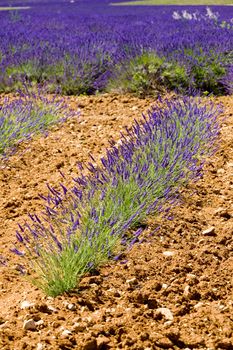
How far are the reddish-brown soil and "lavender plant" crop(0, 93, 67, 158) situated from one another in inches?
29.3

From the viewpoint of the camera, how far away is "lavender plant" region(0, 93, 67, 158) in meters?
5.17

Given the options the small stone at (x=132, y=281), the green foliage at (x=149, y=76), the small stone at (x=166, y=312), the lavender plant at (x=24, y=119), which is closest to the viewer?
the small stone at (x=166, y=312)

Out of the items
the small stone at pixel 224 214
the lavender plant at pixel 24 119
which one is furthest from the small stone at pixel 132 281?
the lavender plant at pixel 24 119

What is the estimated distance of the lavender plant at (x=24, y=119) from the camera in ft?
17.0

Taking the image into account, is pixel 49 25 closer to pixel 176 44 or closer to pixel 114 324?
pixel 176 44

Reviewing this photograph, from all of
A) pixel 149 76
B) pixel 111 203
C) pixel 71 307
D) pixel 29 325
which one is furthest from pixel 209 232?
pixel 149 76

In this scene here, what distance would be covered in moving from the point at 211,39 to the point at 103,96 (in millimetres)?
2503

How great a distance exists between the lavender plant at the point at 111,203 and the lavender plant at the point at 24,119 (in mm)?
1180

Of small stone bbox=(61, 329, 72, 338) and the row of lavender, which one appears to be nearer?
small stone bbox=(61, 329, 72, 338)

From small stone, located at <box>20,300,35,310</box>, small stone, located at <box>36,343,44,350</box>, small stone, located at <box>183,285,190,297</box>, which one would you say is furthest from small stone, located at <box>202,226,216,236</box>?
small stone, located at <box>36,343,44,350</box>

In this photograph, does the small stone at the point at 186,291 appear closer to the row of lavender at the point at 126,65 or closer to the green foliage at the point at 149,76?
the row of lavender at the point at 126,65

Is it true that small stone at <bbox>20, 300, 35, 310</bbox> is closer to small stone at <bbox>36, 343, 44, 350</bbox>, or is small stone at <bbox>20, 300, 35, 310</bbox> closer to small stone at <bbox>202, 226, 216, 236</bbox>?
small stone at <bbox>36, 343, 44, 350</bbox>

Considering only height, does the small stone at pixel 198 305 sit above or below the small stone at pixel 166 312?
below

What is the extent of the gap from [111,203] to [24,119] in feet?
7.52
